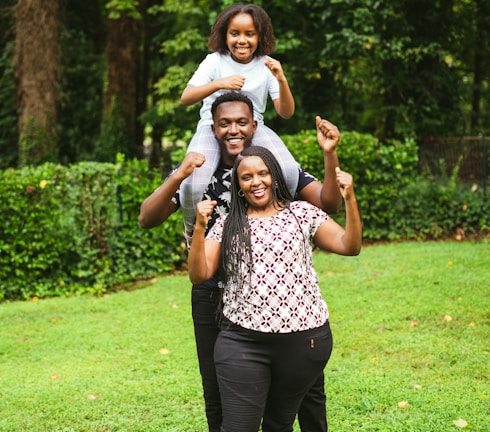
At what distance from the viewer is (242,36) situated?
137 inches

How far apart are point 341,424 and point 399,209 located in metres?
7.34

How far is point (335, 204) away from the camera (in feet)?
10.8

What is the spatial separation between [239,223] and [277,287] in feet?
1.13

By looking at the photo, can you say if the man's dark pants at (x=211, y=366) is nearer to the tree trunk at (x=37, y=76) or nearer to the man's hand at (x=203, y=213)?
the man's hand at (x=203, y=213)

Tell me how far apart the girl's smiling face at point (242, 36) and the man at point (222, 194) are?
322 millimetres

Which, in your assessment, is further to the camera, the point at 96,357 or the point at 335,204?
the point at 96,357

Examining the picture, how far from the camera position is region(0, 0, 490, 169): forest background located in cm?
1325

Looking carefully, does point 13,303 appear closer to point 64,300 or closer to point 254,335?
point 64,300

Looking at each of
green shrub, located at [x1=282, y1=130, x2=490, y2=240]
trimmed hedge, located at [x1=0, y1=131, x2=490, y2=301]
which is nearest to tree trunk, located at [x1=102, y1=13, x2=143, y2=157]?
trimmed hedge, located at [x1=0, y1=131, x2=490, y2=301]

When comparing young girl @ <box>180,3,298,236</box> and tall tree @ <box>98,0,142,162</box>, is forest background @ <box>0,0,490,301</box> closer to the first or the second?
tall tree @ <box>98,0,142,162</box>

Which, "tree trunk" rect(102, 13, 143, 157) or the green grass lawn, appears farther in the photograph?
"tree trunk" rect(102, 13, 143, 157)

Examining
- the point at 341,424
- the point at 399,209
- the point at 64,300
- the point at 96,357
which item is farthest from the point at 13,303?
the point at 399,209

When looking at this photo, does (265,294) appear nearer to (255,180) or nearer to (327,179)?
(255,180)

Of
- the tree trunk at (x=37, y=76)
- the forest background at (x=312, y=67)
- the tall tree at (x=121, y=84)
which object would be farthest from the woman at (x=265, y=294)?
the tall tree at (x=121, y=84)
